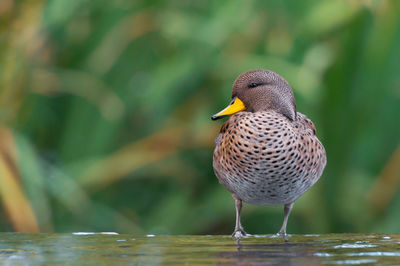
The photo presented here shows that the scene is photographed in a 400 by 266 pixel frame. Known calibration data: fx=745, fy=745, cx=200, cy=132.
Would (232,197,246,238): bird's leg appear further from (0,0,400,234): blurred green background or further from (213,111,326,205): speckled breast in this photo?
(0,0,400,234): blurred green background

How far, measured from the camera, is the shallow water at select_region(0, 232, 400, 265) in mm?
1796

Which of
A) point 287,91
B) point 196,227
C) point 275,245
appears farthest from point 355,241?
point 196,227

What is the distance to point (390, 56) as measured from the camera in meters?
4.09

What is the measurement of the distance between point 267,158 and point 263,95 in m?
0.30

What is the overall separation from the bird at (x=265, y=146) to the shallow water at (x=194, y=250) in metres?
0.25

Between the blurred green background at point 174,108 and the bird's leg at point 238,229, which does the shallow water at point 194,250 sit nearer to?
the bird's leg at point 238,229

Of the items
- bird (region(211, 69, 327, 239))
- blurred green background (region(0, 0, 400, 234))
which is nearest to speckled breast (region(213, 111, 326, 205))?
bird (region(211, 69, 327, 239))

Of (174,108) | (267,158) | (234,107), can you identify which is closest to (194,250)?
(267,158)

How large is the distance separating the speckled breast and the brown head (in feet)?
0.13

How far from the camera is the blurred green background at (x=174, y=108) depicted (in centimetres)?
385

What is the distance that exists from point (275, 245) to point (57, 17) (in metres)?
2.32

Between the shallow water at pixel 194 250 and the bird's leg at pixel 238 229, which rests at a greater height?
the shallow water at pixel 194 250

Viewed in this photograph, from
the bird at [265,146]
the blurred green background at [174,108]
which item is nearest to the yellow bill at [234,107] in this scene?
the bird at [265,146]

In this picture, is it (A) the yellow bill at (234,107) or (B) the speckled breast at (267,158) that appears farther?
(A) the yellow bill at (234,107)
